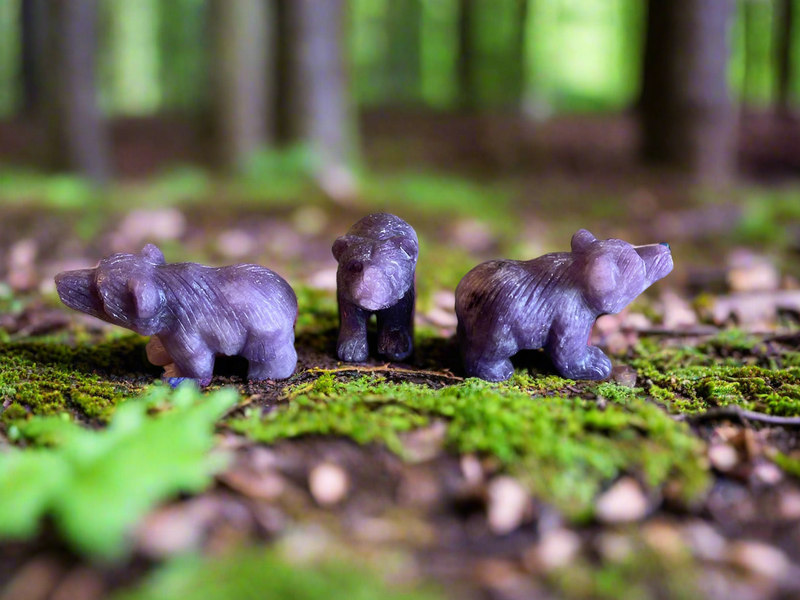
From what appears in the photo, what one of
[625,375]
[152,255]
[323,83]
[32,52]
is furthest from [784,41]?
[32,52]

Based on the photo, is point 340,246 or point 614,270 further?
point 340,246

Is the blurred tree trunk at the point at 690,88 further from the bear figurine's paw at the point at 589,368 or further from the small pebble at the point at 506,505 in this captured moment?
the small pebble at the point at 506,505

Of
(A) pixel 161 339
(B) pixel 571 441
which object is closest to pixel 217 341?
(A) pixel 161 339

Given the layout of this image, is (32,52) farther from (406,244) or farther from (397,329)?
(406,244)

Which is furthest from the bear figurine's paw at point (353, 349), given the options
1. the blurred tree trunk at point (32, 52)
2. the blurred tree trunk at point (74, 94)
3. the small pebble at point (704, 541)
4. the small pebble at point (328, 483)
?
the blurred tree trunk at point (32, 52)

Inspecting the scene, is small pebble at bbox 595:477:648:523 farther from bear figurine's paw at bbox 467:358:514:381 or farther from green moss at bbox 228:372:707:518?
bear figurine's paw at bbox 467:358:514:381

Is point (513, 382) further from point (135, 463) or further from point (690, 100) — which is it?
point (690, 100)
